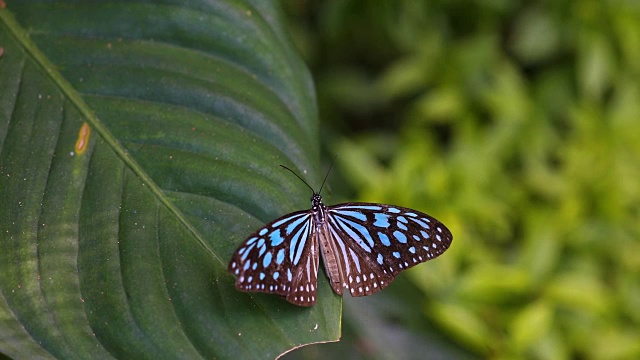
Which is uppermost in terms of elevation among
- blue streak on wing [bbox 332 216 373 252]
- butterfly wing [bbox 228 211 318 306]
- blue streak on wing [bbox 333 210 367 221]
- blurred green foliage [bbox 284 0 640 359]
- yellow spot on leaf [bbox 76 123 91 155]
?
blurred green foliage [bbox 284 0 640 359]

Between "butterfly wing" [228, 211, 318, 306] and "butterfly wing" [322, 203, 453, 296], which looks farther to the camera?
"butterfly wing" [322, 203, 453, 296]

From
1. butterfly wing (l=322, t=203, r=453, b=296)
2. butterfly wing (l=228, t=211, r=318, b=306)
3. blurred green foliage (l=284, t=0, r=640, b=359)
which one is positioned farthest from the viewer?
blurred green foliage (l=284, t=0, r=640, b=359)

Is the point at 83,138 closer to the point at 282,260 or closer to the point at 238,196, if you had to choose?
the point at 238,196

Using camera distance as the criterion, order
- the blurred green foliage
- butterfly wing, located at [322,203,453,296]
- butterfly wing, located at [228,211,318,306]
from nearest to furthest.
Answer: butterfly wing, located at [228,211,318,306] < butterfly wing, located at [322,203,453,296] < the blurred green foliage

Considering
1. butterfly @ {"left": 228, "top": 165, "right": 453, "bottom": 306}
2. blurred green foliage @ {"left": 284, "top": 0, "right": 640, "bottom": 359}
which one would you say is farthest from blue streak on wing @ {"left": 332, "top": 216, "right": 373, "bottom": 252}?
blurred green foliage @ {"left": 284, "top": 0, "right": 640, "bottom": 359}

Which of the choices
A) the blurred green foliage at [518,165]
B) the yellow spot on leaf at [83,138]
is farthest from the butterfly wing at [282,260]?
the blurred green foliage at [518,165]

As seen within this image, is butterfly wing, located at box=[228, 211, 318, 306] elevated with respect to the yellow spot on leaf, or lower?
lower

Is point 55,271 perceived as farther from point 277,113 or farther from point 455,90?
point 455,90

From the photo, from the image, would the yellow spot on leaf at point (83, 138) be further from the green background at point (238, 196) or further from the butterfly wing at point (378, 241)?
the butterfly wing at point (378, 241)

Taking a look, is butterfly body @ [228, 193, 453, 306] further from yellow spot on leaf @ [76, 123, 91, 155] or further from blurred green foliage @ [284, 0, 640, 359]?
blurred green foliage @ [284, 0, 640, 359]
